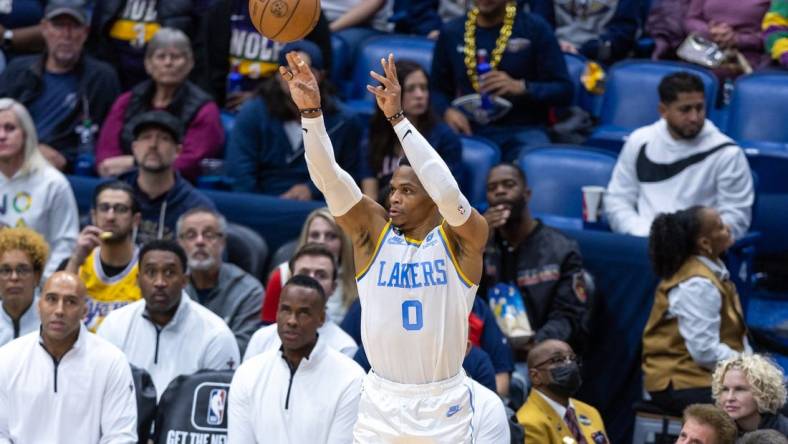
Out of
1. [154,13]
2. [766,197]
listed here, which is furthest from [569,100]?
[154,13]

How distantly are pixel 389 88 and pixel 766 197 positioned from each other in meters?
4.49

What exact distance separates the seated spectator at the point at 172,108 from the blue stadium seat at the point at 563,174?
213cm

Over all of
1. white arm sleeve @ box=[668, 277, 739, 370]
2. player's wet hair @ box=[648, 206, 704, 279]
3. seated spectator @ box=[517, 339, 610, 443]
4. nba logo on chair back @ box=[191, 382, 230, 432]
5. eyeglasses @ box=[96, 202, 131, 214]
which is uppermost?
player's wet hair @ box=[648, 206, 704, 279]

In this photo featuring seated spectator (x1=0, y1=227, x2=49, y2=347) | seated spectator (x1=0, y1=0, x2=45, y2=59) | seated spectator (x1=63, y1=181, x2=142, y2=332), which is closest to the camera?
seated spectator (x1=0, y1=227, x2=49, y2=347)

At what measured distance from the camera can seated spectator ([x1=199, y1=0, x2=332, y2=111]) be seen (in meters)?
11.1

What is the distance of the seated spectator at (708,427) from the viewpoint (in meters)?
6.80

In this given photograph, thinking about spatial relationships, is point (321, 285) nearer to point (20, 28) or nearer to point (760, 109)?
point (760, 109)

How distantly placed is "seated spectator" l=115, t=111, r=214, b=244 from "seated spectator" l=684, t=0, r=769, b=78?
370cm

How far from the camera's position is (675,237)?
8344 mm

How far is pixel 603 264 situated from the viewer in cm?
891

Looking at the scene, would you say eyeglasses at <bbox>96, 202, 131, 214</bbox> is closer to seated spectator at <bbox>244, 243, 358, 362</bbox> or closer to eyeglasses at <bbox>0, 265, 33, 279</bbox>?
eyeglasses at <bbox>0, 265, 33, 279</bbox>

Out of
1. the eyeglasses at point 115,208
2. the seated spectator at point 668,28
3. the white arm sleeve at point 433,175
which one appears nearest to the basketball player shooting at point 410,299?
the white arm sleeve at point 433,175

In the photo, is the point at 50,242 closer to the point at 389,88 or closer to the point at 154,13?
the point at 154,13

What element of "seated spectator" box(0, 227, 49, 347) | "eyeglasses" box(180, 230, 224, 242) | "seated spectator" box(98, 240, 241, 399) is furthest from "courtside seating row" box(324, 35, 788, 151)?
"seated spectator" box(0, 227, 49, 347)
